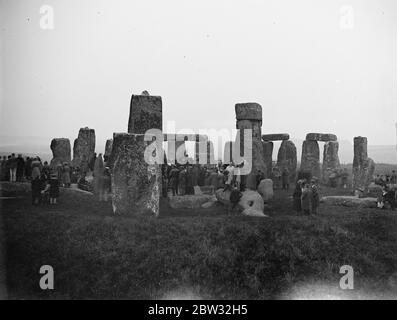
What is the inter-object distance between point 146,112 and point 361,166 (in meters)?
11.9

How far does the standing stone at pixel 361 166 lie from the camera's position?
1950 centimetres

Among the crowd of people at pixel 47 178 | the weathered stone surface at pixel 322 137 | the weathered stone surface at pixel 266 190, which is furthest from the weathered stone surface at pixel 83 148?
the weathered stone surface at pixel 322 137

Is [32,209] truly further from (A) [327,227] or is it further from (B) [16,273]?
(A) [327,227]

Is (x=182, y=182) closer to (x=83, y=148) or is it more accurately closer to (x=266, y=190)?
(x=266, y=190)

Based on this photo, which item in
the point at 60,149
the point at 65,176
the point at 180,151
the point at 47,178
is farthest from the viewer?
the point at 180,151

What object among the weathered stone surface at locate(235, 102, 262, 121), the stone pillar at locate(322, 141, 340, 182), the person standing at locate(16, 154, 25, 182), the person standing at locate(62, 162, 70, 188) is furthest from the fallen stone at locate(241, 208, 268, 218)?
the stone pillar at locate(322, 141, 340, 182)

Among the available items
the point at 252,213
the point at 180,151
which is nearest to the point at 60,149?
the point at 180,151

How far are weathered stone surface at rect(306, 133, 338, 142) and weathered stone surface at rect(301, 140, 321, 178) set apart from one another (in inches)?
13.1

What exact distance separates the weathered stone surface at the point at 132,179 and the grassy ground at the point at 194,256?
0.67 metres

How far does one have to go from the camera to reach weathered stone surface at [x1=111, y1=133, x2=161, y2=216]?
10.7 m

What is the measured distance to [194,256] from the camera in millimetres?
8273

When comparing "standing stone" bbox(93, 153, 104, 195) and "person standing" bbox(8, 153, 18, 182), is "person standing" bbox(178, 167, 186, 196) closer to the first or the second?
"standing stone" bbox(93, 153, 104, 195)

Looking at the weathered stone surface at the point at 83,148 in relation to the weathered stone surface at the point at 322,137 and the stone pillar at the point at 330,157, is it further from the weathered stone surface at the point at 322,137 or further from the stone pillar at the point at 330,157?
the stone pillar at the point at 330,157
